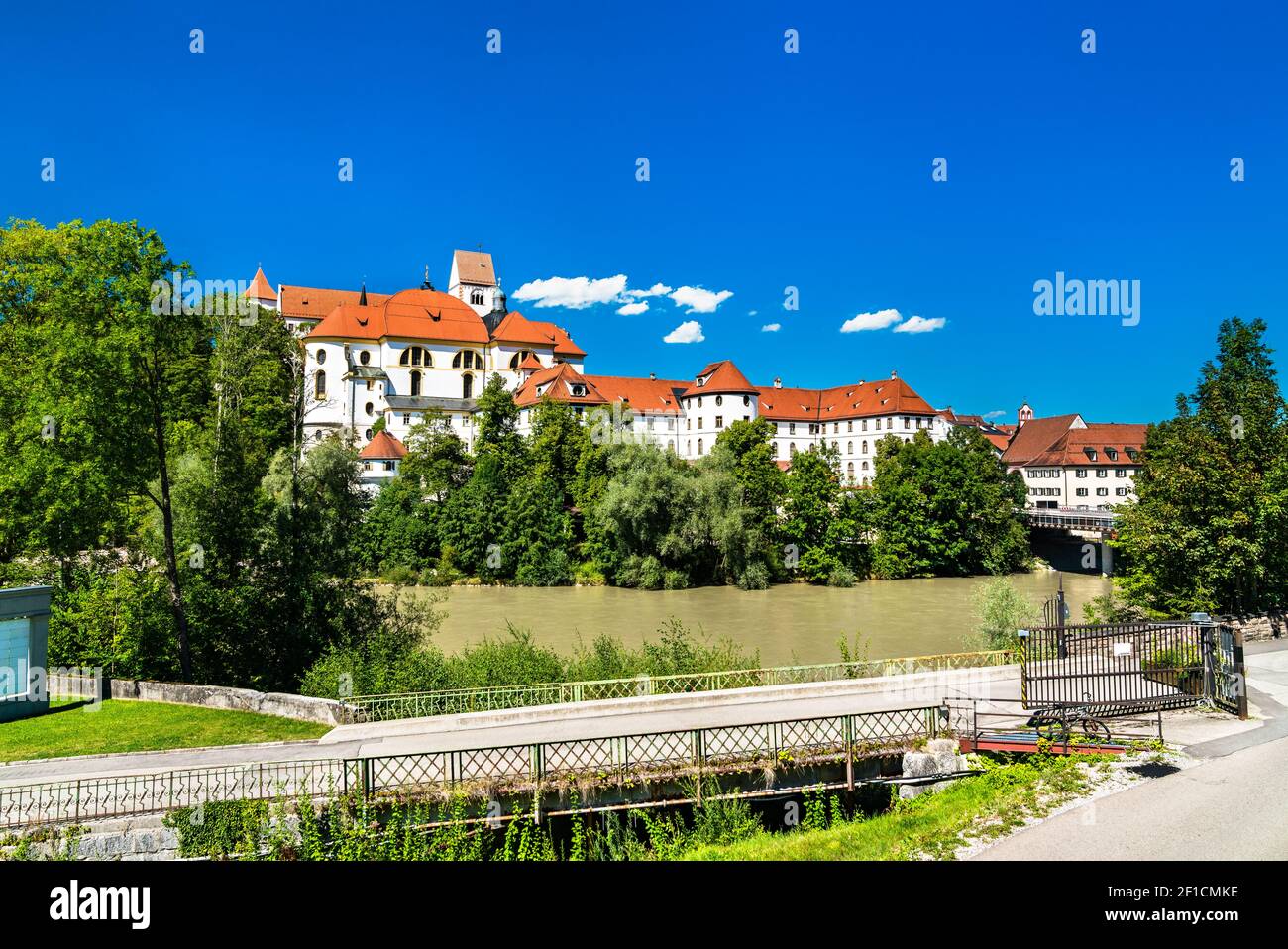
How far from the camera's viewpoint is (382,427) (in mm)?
71688

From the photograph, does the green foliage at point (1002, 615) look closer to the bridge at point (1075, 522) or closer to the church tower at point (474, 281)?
the bridge at point (1075, 522)

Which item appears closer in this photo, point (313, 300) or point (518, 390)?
point (518, 390)

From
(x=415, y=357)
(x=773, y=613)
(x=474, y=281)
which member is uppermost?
(x=474, y=281)

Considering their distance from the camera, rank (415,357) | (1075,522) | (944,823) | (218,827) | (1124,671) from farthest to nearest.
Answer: (415,357), (1075,522), (1124,671), (218,827), (944,823)

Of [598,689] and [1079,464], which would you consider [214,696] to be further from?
[1079,464]

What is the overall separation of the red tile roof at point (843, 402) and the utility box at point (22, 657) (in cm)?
7094

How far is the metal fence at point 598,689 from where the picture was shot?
49.5ft

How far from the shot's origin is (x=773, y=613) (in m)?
36.9

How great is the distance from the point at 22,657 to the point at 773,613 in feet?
93.7

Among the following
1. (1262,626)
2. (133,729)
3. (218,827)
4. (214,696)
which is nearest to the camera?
(218,827)

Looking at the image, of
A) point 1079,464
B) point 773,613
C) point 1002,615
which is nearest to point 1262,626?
point 1002,615

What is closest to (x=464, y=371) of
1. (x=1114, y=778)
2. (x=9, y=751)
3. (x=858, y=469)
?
(x=858, y=469)

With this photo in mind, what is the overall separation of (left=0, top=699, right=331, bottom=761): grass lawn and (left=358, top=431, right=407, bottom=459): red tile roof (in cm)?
4983
